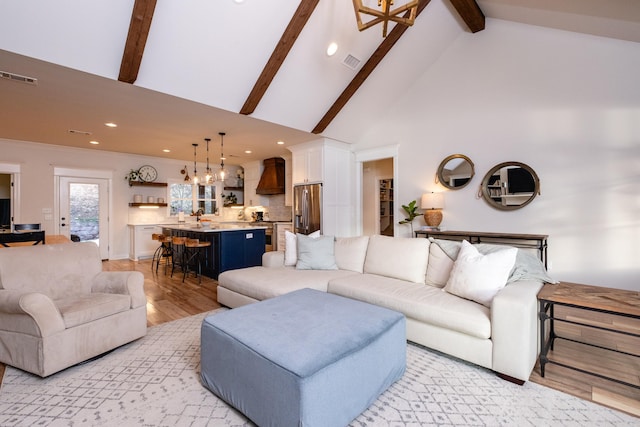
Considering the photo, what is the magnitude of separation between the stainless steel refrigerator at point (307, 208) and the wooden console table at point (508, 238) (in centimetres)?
201

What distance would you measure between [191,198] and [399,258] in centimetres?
695

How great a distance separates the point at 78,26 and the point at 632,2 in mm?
5316

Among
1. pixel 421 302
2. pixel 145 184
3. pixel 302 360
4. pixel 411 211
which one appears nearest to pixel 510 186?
pixel 411 211

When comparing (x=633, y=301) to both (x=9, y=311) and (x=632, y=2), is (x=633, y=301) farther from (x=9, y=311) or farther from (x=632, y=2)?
(x=9, y=311)

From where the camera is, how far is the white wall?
3.40m

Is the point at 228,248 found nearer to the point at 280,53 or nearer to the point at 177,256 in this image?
the point at 177,256

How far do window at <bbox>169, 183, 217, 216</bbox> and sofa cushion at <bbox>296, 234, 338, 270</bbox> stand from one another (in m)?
5.76

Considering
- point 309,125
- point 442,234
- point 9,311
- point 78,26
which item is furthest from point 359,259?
point 78,26

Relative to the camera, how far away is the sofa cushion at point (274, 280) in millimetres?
2869

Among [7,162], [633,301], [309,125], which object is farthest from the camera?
[7,162]

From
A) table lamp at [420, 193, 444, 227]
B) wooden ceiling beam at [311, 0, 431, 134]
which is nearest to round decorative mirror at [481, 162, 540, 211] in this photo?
table lamp at [420, 193, 444, 227]

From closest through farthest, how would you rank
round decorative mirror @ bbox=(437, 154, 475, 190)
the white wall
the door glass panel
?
the white wall < round decorative mirror @ bbox=(437, 154, 475, 190) < the door glass panel

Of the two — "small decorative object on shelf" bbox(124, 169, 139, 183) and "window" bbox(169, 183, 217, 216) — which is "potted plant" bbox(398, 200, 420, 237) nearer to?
"window" bbox(169, 183, 217, 216)

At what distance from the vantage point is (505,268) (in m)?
2.26
